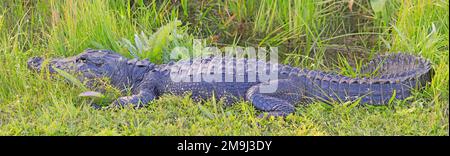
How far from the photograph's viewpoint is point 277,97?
5328mm

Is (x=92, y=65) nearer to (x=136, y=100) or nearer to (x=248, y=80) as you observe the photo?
(x=136, y=100)

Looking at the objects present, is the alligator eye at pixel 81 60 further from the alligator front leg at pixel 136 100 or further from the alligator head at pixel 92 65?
the alligator front leg at pixel 136 100

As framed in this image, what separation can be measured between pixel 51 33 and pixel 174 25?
1107 millimetres

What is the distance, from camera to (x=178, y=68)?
5.62m

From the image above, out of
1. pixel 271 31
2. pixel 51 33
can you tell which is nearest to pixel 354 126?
pixel 271 31

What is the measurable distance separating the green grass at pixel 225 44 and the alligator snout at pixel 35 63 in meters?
0.07

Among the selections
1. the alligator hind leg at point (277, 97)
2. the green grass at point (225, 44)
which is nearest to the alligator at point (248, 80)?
the alligator hind leg at point (277, 97)

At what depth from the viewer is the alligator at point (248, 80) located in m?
5.23

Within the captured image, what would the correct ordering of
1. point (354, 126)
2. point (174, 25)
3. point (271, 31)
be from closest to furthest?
1. point (354, 126)
2. point (174, 25)
3. point (271, 31)

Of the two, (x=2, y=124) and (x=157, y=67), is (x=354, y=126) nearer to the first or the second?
(x=157, y=67)

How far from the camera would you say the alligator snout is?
579 centimetres

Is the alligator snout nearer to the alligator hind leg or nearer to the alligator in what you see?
the alligator

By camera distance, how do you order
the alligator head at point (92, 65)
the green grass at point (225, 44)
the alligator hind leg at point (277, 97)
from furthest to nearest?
1. the alligator head at point (92, 65)
2. the alligator hind leg at point (277, 97)
3. the green grass at point (225, 44)

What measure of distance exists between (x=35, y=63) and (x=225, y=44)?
1712mm
